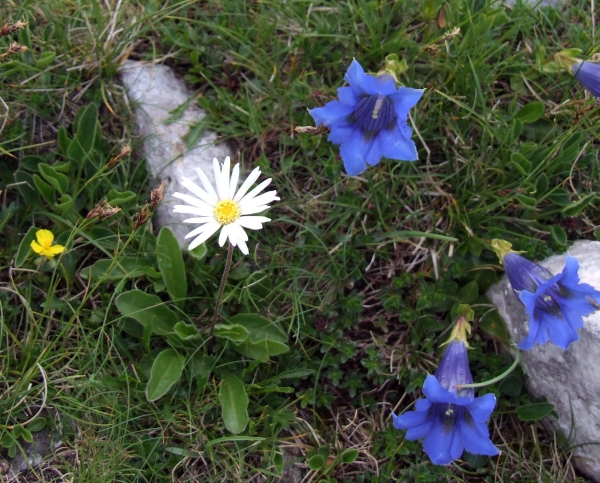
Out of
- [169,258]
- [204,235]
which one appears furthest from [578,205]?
[169,258]

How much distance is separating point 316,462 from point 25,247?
1.20 m

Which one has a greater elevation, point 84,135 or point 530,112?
point 530,112

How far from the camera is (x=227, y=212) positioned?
2.03 metres

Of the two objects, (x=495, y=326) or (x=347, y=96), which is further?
(x=495, y=326)

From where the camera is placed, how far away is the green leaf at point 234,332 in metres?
2.20

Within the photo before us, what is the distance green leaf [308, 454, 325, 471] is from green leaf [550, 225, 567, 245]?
1.08m

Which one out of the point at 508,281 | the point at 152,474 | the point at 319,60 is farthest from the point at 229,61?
the point at 152,474

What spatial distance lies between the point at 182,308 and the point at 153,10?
1189 millimetres

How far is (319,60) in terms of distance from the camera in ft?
8.70

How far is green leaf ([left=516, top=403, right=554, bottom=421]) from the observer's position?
226 centimetres

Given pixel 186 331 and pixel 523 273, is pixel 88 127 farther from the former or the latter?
pixel 523 273

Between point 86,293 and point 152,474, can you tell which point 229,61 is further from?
point 152,474

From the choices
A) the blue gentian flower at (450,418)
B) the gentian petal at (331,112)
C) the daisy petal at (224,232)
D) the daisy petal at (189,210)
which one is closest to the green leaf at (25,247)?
the daisy petal at (189,210)

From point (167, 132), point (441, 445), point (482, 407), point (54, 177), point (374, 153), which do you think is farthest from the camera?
point (167, 132)
